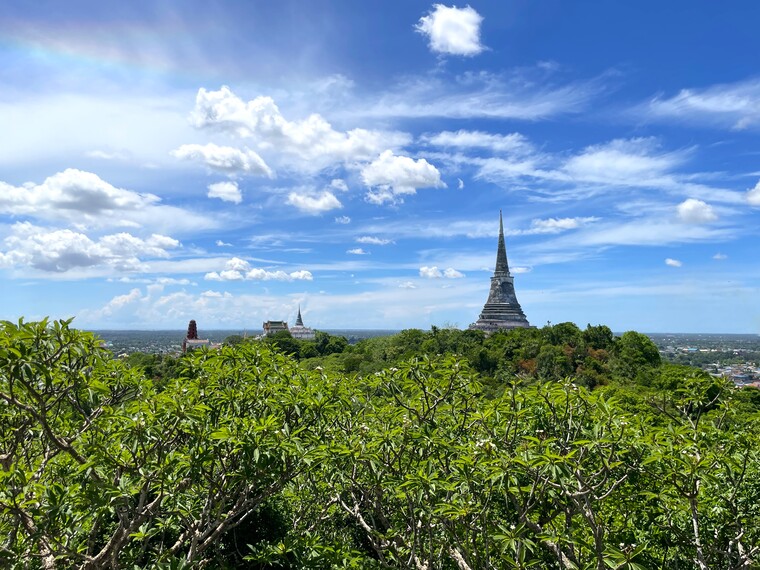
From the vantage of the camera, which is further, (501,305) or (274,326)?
(274,326)

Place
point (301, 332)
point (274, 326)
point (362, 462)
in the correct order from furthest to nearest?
point (301, 332) < point (274, 326) < point (362, 462)

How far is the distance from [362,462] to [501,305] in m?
89.5

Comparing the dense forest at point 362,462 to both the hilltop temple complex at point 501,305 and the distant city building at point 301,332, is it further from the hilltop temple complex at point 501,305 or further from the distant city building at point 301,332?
the distant city building at point 301,332

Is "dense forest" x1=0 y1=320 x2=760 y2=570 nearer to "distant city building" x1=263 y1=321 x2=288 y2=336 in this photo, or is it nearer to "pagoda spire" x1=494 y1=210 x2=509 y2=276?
"pagoda spire" x1=494 y1=210 x2=509 y2=276

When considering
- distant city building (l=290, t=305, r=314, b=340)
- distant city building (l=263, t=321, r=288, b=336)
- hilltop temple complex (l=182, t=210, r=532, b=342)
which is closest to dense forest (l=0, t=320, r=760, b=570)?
hilltop temple complex (l=182, t=210, r=532, b=342)

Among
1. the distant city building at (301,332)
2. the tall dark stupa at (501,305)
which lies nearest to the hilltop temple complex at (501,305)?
the tall dark stupa at (501,305)

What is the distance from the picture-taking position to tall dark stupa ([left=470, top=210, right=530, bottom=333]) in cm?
9194

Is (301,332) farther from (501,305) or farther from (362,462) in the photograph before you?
(362,462)

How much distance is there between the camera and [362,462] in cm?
644

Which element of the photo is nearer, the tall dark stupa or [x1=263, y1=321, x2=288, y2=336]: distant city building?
→ the tall dark stupa

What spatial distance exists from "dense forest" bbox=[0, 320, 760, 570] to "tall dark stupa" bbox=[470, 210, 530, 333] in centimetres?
8545

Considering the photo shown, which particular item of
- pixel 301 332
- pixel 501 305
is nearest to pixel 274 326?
pixel 301 332

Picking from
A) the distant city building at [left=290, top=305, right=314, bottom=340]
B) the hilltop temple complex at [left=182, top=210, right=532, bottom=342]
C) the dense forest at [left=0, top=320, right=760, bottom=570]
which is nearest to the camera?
the dense forest at [left=0, top=320, right=760, bottom=570]

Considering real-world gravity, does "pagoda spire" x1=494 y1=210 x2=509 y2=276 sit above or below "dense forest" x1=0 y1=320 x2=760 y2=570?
above
